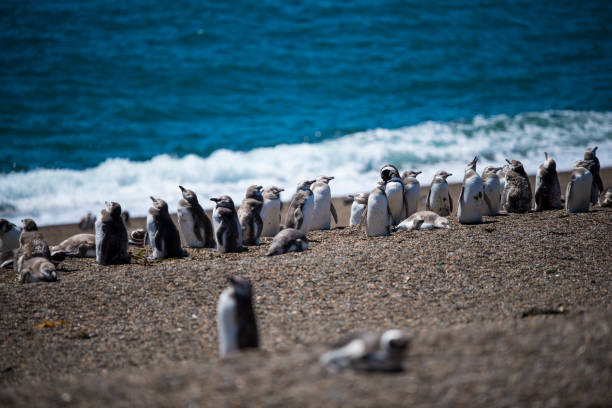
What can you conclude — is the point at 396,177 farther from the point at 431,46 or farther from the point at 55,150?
the point at 431,46

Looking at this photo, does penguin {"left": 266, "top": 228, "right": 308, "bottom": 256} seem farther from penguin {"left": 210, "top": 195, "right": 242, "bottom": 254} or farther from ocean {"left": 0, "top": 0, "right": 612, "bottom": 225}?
ocean {"left": 0, "top": 0, "right": 612, "bottom": 225}

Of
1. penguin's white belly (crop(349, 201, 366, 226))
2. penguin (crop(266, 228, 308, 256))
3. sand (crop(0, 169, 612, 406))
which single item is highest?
penguin's white belly (crop(349, 201, 366, 226))

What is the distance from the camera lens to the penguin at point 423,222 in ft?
29.8

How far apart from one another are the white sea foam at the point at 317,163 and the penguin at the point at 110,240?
18.3ft

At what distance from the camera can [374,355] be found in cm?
345

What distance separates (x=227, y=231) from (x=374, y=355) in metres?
5.41

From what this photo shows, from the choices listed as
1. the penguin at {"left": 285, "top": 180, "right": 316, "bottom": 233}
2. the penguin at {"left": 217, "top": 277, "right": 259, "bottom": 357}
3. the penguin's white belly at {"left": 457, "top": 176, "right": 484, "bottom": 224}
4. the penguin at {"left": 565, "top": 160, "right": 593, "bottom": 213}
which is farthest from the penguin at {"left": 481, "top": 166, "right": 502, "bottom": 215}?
the penguin at {"left": 217, "top": 277, "right": 259, "bottom": 357}

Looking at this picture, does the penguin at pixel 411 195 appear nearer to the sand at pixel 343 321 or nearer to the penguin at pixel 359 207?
the penguin at pixel 359 207

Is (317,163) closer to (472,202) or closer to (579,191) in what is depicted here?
(472,202)

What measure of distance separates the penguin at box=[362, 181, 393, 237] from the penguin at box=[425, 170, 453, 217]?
1778 millimetres

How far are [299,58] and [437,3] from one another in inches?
369

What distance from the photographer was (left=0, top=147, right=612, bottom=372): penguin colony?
8367mm

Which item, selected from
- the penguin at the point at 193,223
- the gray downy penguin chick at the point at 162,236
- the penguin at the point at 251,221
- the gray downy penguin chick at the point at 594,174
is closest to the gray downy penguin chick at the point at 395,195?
the penguin at the point at 251,221

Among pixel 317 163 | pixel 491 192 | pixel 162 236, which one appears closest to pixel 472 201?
pixel 491 192
